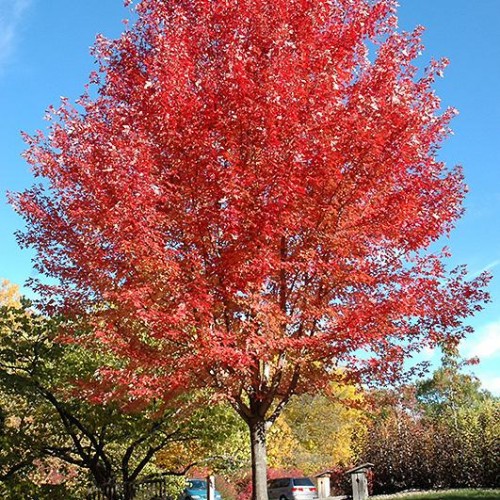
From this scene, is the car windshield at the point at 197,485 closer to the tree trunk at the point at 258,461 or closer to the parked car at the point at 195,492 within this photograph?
the parked car at the point at 195,492

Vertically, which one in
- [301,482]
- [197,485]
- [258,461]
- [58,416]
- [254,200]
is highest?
[254,200]

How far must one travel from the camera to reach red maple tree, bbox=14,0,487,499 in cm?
917

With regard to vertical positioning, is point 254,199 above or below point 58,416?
above

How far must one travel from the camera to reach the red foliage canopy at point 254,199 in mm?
9164

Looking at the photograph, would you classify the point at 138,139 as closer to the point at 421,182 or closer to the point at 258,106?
the point at 258,106

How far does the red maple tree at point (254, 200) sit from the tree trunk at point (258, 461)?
0.08 m

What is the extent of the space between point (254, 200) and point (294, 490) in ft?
79.6

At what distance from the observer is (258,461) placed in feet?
36.5

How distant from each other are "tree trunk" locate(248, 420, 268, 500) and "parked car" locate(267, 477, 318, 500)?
20.3 m

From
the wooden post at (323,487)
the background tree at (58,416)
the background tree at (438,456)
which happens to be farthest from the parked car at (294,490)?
the background tree at (58,416)

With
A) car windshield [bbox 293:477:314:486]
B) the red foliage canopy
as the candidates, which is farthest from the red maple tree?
car windshield [bbox 293:477:314:486]

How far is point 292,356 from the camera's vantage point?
35.7 ft

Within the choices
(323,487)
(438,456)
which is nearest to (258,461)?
(438,456)

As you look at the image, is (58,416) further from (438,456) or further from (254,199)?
(438,456)
